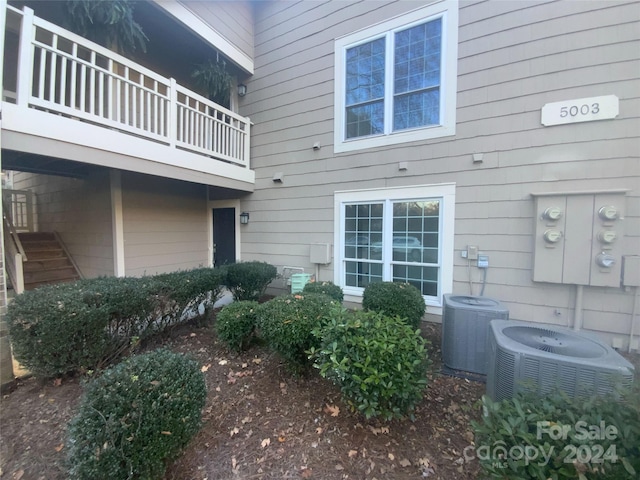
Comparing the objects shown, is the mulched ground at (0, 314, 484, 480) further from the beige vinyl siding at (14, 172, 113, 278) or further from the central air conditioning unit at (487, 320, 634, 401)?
→ the beige vinyl siding at (14, 172, 113, 278)

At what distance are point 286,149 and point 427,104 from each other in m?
3.01

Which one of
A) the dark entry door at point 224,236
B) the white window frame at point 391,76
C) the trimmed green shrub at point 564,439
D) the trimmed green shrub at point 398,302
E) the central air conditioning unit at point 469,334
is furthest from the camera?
the dark entry door at point 224,236

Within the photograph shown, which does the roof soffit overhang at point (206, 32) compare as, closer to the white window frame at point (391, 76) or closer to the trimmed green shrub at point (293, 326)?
the white window frame at point (391, 76)

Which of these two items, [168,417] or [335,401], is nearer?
[168,417]

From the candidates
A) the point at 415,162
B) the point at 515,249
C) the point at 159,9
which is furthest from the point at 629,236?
the point at 159,9

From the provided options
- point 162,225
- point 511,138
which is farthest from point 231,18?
point 511,138

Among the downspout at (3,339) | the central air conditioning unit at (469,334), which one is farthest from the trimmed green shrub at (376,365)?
the downspout at (3,339)

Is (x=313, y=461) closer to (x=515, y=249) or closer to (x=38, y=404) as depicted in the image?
(x=38, y=404)

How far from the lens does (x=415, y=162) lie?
4.86 m

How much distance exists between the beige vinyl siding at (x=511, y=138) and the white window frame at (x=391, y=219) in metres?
0.11

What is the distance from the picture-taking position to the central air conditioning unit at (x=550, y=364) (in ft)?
5.66

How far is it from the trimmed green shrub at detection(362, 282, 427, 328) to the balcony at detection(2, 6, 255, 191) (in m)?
3.99

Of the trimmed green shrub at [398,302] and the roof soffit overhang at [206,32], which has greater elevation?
the roof soffit overhang at [206,32]

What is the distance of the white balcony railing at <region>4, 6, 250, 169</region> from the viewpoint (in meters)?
3.37
